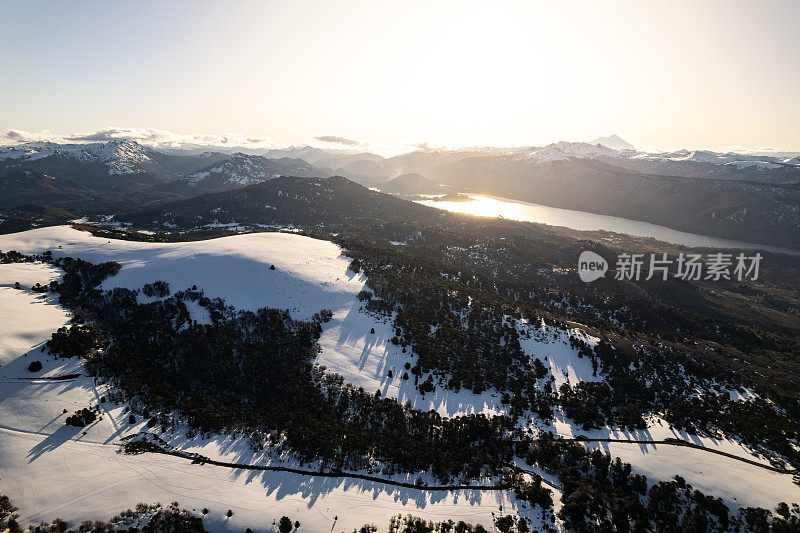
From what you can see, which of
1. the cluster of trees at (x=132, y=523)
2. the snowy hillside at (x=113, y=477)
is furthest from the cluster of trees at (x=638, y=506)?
the cluster of trees at (x=132, y=523)

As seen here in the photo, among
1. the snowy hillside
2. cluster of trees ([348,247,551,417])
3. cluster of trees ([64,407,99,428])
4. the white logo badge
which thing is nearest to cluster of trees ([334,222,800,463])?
cluster of trees ([348,247,551,417])

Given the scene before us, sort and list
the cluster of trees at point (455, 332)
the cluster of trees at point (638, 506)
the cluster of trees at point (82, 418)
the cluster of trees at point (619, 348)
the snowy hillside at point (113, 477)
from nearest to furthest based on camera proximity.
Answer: the snowy hillside at point (113, 477) < the cluster of trees at point (638, 506) < the cluster of trees at point (82, 418) < the cluster of trees at point (619, 348) < the cluster of trees at point (455, 332)

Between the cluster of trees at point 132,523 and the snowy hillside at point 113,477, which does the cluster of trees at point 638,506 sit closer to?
the snowy hillside at point 113,477

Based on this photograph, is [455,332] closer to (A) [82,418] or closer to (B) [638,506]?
(B) [638,506]

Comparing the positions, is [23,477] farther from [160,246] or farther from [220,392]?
[160,246]

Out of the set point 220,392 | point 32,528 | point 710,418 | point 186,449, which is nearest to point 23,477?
point 32,528

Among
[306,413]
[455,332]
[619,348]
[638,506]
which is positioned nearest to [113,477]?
[306,413]

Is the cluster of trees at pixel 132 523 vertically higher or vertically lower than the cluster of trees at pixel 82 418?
lower

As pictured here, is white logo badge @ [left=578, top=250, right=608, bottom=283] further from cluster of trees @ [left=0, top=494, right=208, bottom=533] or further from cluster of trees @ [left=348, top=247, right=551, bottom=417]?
cluster of trees @ [left=0, top=494, right=208, bottom=533]
